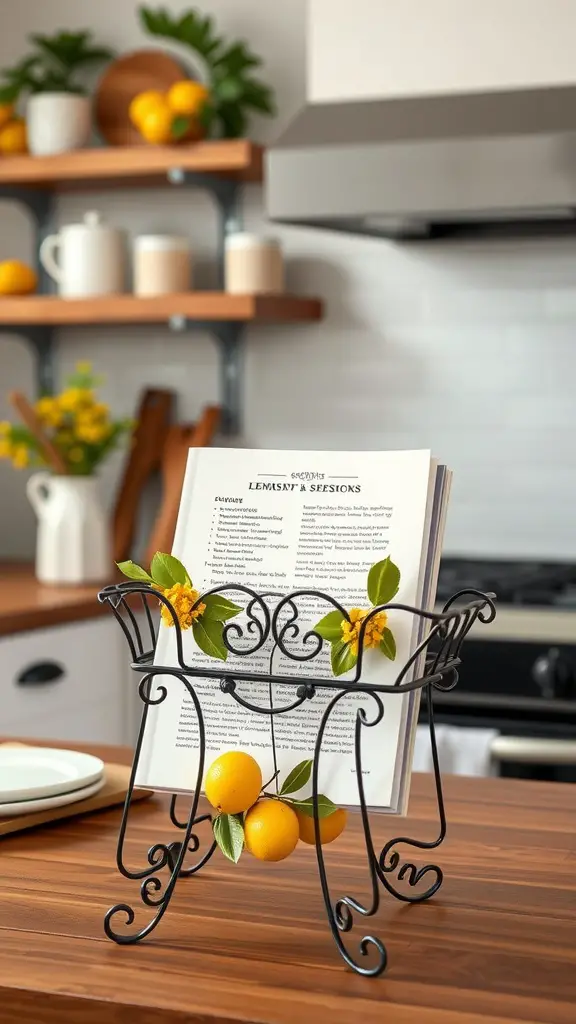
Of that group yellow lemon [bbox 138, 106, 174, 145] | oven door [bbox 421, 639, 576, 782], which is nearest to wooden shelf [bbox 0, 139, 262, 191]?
yellow lemon [bbox 138, 106, 174, 145]

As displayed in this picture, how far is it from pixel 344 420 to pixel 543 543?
0.54 metres

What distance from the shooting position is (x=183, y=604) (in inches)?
36.9

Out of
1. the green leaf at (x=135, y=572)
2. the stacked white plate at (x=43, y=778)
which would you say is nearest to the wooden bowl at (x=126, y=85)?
the stacked white plate at (x=43, y=778)

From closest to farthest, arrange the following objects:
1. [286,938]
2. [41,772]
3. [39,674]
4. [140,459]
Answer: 1. [286,938]
2. [41,772]
3. [39,674]
4. [140,459]

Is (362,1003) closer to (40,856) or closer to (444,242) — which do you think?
(40,856)

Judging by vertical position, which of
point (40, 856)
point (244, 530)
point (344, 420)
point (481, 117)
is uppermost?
point (481, 117)

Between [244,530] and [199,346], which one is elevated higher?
[244,530]

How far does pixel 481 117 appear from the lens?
2.35m

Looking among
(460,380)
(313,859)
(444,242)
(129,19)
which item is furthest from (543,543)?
(313,859)

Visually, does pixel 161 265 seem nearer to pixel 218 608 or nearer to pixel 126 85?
pixel 126 85

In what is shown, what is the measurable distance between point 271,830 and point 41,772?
40 centimetres

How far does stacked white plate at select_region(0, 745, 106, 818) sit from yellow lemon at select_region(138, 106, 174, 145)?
1.97 meters

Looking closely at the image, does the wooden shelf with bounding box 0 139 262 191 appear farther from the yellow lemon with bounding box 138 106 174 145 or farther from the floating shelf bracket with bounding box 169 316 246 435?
the floating shelf bracket with bounding box 169 316 246 435

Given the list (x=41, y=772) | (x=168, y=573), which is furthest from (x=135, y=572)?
(x=41, y=772)
